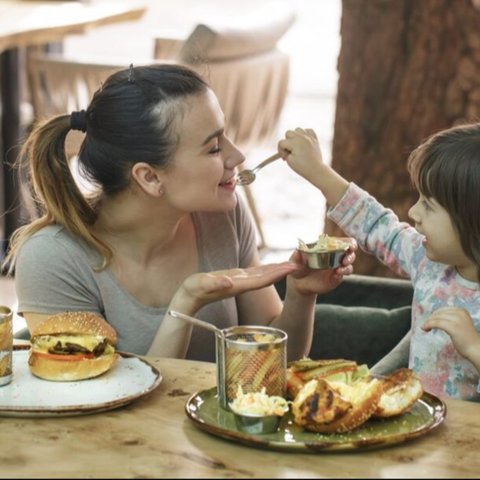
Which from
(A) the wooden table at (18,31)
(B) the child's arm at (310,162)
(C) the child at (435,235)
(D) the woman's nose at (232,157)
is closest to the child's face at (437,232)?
(C) the child at (435,235)

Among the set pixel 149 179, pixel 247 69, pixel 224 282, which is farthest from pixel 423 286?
pixel 247 69

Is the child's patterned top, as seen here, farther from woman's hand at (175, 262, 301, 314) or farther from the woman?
woman's hand at (175, 262, 301, 314)

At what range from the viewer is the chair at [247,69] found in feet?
14.4

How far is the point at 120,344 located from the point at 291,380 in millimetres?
617

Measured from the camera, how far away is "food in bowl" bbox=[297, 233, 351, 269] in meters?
2.05

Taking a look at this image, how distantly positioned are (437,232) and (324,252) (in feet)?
0.65

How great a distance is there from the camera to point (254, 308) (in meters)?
2.48

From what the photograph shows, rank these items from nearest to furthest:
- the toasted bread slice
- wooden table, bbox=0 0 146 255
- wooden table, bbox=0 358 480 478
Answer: wooden table, bbox=0 358 480 478 → the toasted bread slice → wooden table, bbox=0 0 146 255

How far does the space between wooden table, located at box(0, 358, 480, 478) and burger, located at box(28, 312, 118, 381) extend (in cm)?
11

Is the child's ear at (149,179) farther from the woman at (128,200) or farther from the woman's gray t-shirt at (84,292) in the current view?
the woman's gray t-shirt at (84,292)

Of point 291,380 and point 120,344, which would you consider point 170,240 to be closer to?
point 120,344

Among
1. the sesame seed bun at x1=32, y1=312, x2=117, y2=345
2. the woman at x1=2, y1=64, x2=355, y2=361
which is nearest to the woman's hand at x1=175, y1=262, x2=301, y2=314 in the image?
the woman at x1=2, y1=64, x2=355, y2=361

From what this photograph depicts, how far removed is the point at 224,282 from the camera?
1.98 metres

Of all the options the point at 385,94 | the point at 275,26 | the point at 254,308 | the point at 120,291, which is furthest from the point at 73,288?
the point at 275,26
